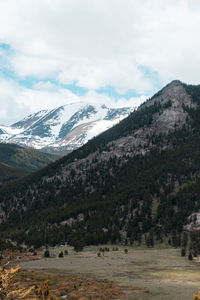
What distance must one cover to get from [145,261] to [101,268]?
51.2 ft

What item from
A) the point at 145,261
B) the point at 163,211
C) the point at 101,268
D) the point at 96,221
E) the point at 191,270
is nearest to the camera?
the point at 191,270

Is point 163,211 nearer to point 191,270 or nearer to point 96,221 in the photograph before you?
point 96,221

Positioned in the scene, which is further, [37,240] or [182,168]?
[182,168]

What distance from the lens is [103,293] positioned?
3947cm

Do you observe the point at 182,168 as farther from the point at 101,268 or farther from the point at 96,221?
the point at 101,268

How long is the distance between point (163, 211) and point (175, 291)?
4068 inches

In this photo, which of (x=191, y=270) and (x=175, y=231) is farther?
(x=175, y=231)

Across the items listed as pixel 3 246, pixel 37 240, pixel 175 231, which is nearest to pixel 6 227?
pixel 37 240

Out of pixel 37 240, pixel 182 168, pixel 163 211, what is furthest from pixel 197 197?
pixel 37 240

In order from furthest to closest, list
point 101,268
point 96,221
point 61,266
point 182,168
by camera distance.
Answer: point 182,168 → point 96,221 → point 61,266 → point 101,268

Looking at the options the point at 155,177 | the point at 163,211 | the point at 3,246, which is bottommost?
the point at 3,246

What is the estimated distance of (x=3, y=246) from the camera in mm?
110188

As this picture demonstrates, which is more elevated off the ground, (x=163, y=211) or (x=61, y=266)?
(x=163, y=211)

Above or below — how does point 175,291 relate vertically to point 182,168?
below
